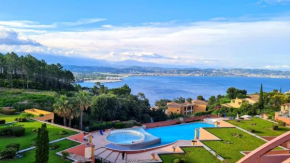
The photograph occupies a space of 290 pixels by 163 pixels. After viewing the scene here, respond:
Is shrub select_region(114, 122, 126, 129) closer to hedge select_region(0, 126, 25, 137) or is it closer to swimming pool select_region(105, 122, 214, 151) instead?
swimming pool select_region(105, 122, 214, 151)

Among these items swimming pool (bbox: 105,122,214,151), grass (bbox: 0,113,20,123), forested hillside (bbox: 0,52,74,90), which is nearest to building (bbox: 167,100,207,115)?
swimming pool (bbox: 105,122,214,151)

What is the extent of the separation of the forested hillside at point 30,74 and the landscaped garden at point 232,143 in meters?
33.7

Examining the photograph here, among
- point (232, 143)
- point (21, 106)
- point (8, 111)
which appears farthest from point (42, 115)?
point (232, 143)

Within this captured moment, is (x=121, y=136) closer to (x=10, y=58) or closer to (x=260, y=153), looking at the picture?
(x=260, y=153)

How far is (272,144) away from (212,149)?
33.7 ft

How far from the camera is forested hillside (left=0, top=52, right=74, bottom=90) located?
40.6 metres

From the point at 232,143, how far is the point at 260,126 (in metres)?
8.21

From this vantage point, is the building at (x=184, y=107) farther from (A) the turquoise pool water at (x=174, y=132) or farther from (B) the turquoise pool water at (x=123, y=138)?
(B) the turquoise pool water at (x=123, y=138)

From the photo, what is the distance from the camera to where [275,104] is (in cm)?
3891

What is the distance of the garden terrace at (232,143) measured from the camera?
1673cm

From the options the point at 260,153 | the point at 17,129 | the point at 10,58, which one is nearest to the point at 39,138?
the point at 17,129

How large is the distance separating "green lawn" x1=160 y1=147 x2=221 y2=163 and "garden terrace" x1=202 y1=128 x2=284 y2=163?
1.00 metres

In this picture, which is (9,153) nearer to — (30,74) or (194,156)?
(194,156)

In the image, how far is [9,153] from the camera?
12758 millimetres
